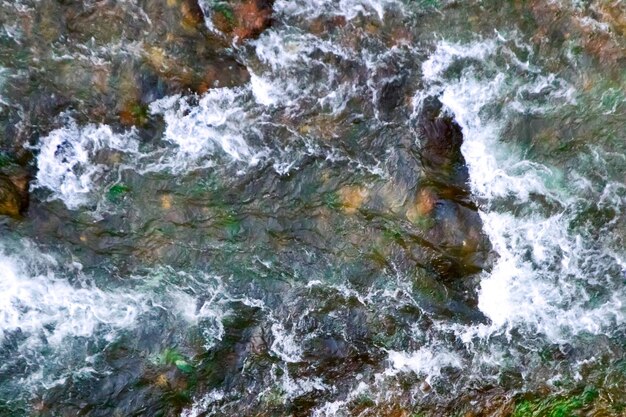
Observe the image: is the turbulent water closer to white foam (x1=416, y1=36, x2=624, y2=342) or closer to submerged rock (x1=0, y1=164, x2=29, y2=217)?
white foam (x1=416, y1=36, x2=624, y2=342)

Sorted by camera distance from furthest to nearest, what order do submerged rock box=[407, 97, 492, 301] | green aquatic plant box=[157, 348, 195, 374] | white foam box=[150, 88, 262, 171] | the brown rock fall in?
submerged rock box=[407, 97, 492, 301] < white foam box=[150, 88, 262, 171] < green aquatic plant box=[157, 348, 195, 374] < the brown rock

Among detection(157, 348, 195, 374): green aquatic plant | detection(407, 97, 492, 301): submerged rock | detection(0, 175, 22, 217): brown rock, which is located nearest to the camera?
detection(0, 175, 22, 217): brown rock

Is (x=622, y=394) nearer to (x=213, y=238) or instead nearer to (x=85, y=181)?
(x=213, y=238)

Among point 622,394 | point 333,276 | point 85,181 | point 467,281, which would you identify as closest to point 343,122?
point 333,276

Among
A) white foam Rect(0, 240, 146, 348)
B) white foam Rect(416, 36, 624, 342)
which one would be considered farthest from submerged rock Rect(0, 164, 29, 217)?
white foam Rect(416, 36, 624, 342)

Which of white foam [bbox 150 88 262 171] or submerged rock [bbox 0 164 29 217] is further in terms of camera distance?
white foam [bbox 150 88 262 171]

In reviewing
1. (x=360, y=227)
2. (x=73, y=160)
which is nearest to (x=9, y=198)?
(x=73, y=160)
